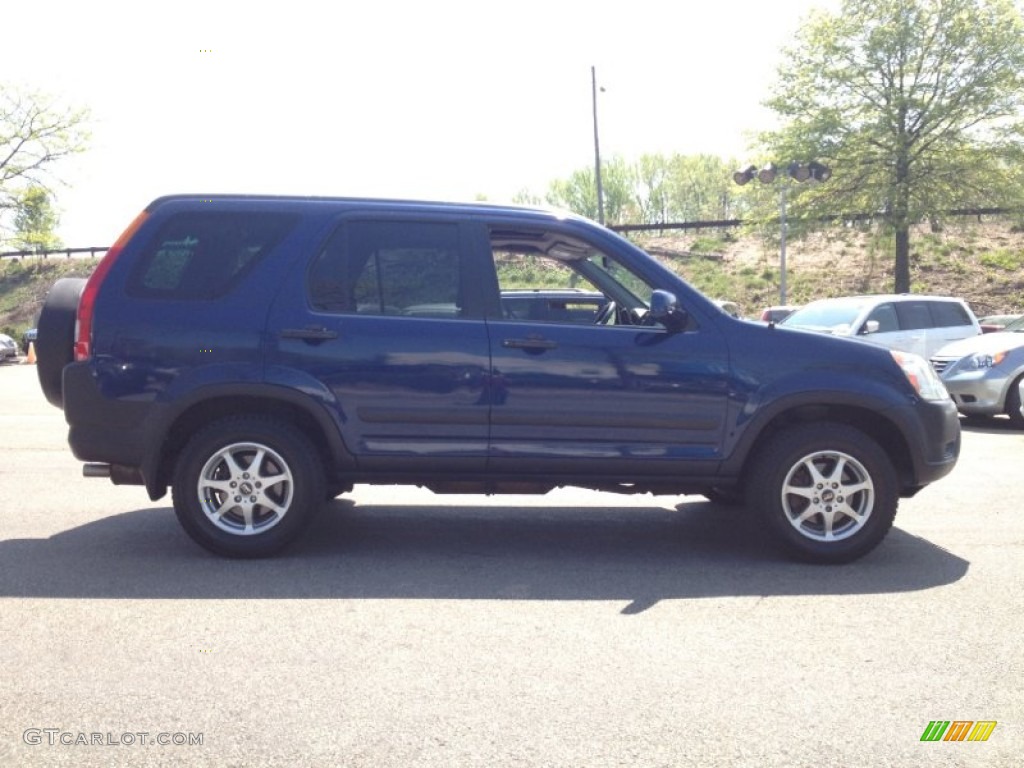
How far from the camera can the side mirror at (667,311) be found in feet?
17.8

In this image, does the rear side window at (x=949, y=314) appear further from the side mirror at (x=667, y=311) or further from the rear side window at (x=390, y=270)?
the rear side window at (x=390, y=270)

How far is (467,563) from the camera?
563 cm

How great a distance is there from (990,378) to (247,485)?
9.96m

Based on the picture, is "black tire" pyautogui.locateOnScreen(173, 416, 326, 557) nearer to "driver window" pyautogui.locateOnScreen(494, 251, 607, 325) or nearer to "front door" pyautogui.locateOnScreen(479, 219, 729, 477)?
"front door" pyautogui.locateOnScreen(479, 219, 729, 477)

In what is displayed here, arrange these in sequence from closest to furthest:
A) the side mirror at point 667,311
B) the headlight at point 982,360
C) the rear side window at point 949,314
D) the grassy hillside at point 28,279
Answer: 1. the side mirror at point 667,311
2. the headlight at point 982,360
3. the rear side window at point 949,314
4. the grassy hillside at point 28,279

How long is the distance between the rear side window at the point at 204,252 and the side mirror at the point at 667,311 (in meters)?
2.04

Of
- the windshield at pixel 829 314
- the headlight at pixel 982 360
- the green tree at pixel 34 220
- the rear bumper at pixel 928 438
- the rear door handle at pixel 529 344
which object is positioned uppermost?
the green tree at pixel 34 220

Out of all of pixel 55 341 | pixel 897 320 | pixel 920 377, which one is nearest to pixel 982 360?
pixel 897 320

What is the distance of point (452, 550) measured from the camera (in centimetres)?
594

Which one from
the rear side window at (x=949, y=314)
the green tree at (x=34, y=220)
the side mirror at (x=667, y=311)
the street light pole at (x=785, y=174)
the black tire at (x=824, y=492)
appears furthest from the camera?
the green tree at (x=34, y=220)

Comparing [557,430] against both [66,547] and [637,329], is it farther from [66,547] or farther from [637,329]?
[66,547]

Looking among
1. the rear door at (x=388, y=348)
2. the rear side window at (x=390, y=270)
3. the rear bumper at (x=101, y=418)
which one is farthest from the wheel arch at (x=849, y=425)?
the rear bumper at (x=101, y=418)

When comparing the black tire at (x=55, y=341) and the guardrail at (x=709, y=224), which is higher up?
the guardrail at (x=709, y=224)

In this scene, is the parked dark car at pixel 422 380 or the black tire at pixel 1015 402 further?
the black tire at pixel 1015 402
